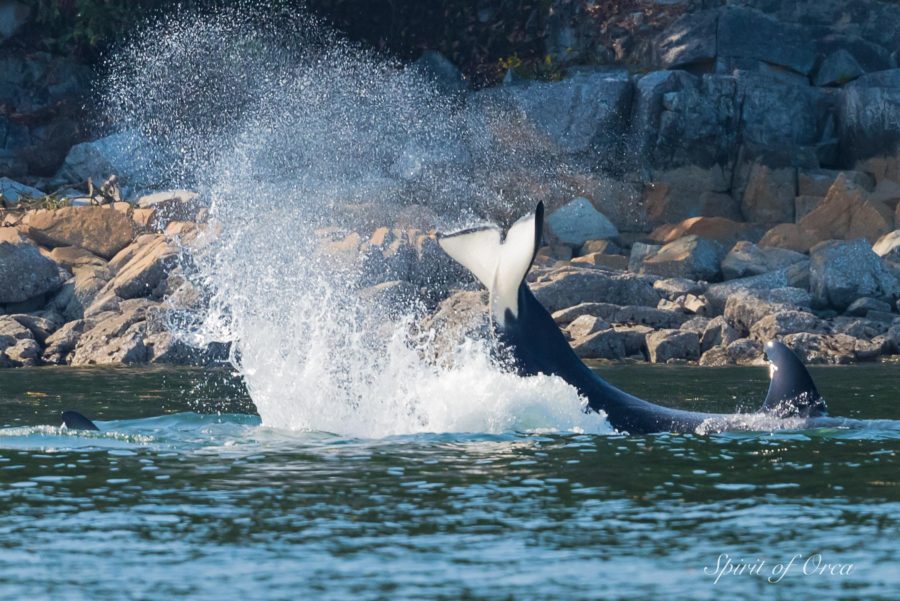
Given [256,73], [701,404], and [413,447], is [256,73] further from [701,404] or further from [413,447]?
[413,447]

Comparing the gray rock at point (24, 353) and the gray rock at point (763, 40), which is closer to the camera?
the gray rock at point (24, 353)

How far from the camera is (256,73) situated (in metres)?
33.1

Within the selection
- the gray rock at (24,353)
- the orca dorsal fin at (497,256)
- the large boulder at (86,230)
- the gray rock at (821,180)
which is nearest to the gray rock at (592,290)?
the gray rock at (821,180)

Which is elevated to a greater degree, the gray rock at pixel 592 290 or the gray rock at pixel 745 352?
the gray rock at pixel 592 290

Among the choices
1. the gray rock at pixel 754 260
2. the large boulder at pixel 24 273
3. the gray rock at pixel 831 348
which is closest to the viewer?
the gray rock at pixel 831 348

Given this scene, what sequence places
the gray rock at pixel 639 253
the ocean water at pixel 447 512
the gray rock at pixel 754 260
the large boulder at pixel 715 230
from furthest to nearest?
the large boulder at pixel 715 230, the gray rock at pixel 639 253, the gray rock at pixel 754 260, the ocean water at pixel 447 512

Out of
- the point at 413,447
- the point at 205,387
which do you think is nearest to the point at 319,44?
the point at 205,387

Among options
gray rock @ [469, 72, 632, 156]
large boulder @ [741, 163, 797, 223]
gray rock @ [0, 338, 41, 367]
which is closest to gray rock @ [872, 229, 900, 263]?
large boulder @ [741, 163, 797, 223]

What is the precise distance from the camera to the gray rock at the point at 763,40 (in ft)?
104

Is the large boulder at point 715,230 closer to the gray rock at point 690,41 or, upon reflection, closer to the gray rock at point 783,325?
the gray rock at point 690,41

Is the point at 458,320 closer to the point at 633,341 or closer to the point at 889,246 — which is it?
the point at 633,341

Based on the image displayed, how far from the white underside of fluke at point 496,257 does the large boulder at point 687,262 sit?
14.3 meters

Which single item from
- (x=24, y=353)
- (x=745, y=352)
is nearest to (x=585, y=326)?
(x=745, y=352)

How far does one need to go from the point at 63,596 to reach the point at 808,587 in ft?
11.1
